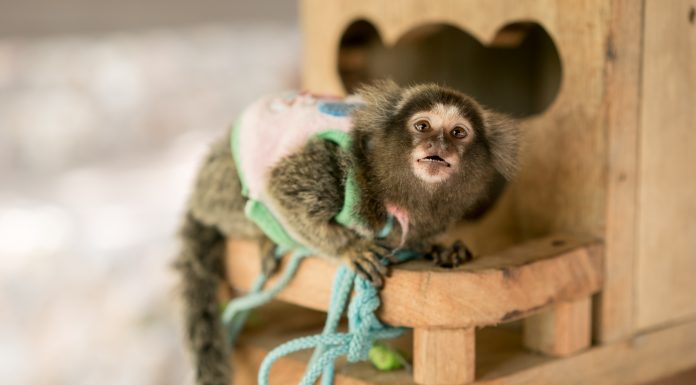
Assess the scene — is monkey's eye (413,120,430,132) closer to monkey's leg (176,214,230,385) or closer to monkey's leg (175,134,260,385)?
monkey's leg (175,134,260,385)

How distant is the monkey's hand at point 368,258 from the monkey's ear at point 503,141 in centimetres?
19

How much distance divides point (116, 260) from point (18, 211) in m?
0.32

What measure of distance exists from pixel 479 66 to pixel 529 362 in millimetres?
811

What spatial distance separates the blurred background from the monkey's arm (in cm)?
87

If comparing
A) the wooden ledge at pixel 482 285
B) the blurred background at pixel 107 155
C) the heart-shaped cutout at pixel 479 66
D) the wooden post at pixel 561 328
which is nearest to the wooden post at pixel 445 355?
the wooden ledge at pixel 482 285

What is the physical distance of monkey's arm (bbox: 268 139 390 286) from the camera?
1025 mm

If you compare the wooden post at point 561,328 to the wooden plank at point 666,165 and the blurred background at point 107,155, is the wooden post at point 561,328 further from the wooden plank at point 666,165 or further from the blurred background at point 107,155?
the blurred background at point 107,155

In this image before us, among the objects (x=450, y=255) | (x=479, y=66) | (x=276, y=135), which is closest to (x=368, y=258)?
(x=450, y=255)

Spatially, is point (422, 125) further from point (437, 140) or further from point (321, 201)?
point (321, 201)

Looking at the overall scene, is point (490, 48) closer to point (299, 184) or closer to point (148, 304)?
point (299, 184)

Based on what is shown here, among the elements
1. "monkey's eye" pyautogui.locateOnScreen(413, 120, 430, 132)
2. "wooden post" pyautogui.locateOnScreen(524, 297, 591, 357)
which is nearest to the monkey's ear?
"monkey's eye" pyautogui.locateOnScreen(413, 120, 430, 132)

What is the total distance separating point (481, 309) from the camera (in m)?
0.97

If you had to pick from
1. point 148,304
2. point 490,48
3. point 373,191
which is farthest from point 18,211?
point 373,191

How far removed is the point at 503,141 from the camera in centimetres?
104
